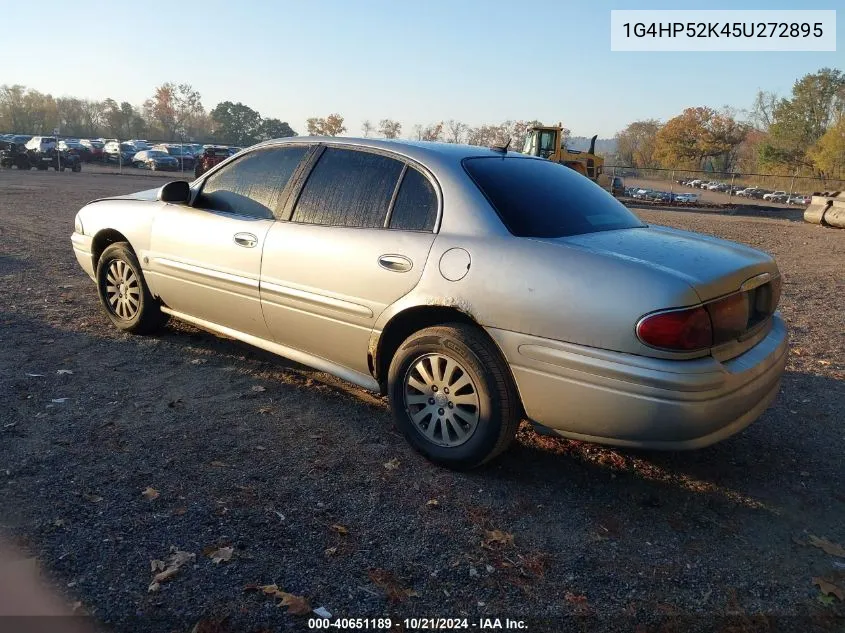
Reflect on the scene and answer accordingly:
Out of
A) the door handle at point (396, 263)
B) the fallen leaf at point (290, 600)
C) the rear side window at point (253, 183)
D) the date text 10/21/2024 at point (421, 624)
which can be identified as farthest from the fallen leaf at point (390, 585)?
the rear side window at point (253, 183)

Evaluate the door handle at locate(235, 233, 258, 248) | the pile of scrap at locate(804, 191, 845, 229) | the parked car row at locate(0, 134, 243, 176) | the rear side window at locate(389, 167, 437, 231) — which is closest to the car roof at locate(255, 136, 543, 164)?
the rear side window at locate(389, 167, 437, 231)

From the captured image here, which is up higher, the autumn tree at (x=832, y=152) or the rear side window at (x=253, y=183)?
the autumn tree at (x=832, y=152)

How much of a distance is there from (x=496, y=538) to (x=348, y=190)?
218cm

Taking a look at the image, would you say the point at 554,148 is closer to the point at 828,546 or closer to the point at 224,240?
the point at 224,240

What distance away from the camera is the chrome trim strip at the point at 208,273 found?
4176mm

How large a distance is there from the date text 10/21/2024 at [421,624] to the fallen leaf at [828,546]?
150 centimetres

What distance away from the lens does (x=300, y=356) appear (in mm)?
4086

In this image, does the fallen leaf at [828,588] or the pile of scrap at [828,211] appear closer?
the fallen leaf at [828,588]

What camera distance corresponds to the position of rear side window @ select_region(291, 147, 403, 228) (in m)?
3.71

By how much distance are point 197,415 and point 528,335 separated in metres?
2.12

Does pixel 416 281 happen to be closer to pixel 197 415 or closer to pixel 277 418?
pixel 277 418

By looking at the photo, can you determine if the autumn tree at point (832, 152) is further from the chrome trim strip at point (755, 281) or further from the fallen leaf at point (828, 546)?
the fallen leaf at point (828, 546)

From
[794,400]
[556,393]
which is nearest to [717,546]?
[556,393]

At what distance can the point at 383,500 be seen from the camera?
305 cm
